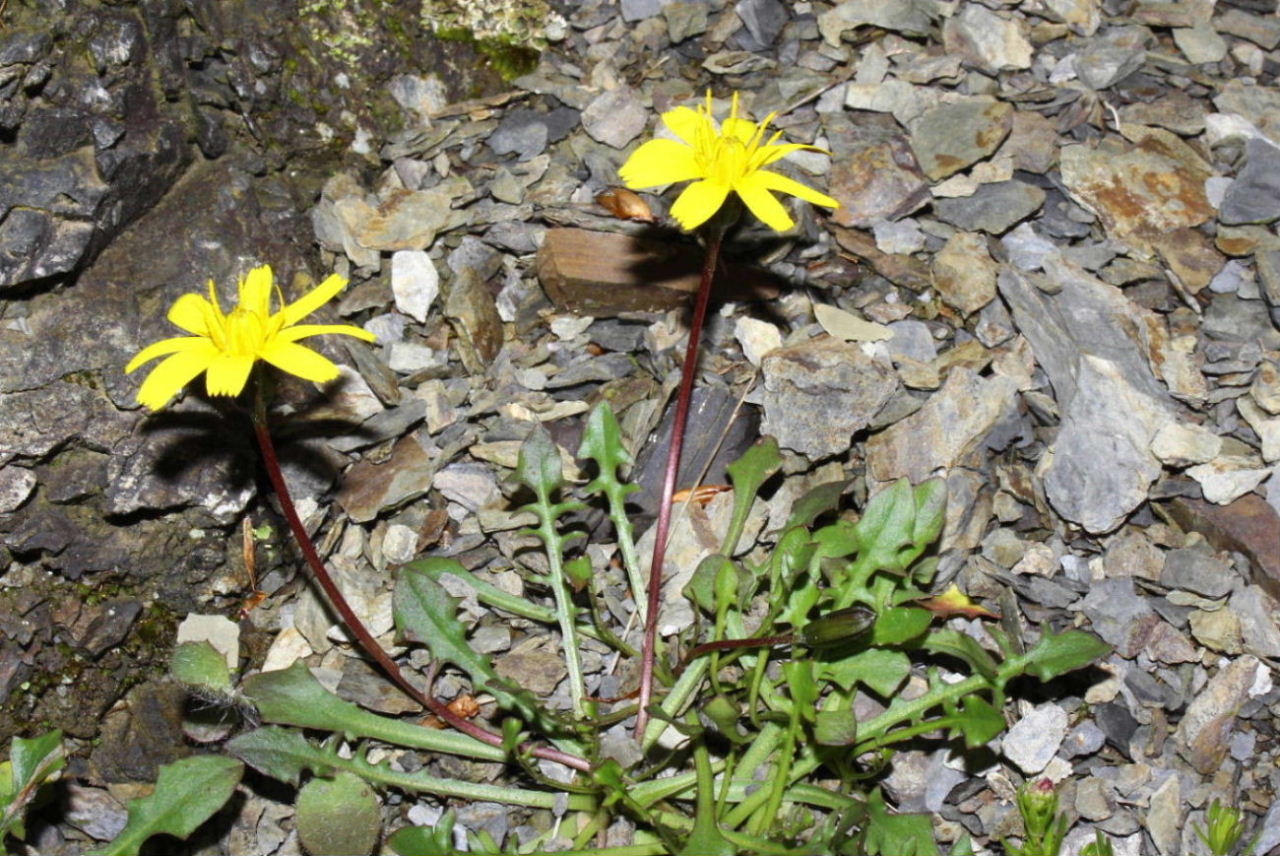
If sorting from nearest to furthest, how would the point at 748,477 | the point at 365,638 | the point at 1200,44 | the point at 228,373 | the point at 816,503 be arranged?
1. the point at 228,373
2. the point at 365,638
3. the point at 816,503
4. the point at 748,477
5. the point at 1200,44

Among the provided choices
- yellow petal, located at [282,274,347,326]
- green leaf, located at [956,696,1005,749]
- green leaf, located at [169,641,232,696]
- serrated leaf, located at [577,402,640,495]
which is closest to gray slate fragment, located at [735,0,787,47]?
serrated leaf, located at [577,402,640,495]

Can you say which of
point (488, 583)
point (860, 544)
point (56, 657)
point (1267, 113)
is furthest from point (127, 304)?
point (1267, 113)

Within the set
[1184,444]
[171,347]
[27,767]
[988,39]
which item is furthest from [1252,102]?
[27,767]

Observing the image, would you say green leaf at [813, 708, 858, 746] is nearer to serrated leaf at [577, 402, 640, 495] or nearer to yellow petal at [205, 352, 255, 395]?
serrated leaf at [577, 402, 640, 495]

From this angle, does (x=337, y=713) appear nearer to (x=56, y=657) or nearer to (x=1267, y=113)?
(x=56, y=657)

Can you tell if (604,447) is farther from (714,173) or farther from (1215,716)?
(1215,716)
